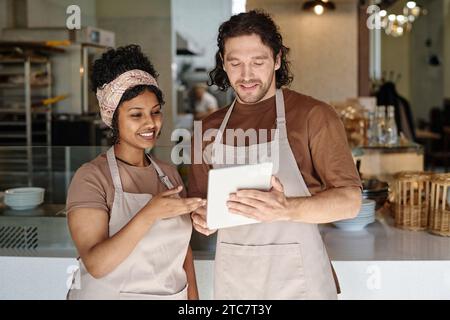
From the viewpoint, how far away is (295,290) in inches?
70.3

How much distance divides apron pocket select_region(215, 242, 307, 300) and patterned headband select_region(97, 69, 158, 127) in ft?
1.82

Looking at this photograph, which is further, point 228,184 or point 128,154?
point 128,154

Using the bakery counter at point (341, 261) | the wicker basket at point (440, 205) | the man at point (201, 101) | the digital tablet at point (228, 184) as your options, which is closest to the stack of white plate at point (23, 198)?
the bakery counter at point (341, 261)

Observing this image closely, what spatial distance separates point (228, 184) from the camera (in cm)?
152

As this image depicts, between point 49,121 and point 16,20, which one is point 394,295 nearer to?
point 49,121

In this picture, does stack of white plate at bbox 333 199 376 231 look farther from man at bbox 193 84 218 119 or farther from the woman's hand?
man at bbox 193 84 218 119

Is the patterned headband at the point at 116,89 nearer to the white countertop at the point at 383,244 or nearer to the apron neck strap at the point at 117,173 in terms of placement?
the apron neck strap at the point at 117,173

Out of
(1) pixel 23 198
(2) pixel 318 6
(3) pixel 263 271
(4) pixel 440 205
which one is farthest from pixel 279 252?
(2) pixel 318 6

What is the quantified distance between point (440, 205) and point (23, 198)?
74.0 inches

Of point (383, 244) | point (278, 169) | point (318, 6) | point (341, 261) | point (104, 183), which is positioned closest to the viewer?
point (104, 183)

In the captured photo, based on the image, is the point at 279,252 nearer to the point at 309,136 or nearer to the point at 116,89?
the point at 309,136

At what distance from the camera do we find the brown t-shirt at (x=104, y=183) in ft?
5.28
